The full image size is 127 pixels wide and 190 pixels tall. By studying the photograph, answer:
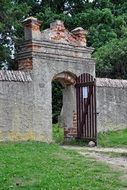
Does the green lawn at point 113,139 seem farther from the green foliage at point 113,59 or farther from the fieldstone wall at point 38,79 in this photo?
the green foliage at point 113,59

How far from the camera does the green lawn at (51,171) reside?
745cm

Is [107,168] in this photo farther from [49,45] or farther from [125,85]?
[125,85]

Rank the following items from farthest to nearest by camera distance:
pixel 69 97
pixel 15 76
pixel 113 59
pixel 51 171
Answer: pixel 113 59 < pixel 69 97 < pixel 15 76 < pixel 51 171

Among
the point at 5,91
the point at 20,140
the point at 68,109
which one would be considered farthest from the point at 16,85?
the point at 68,109

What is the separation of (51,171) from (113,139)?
7116mm

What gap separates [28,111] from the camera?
13977 millimetres

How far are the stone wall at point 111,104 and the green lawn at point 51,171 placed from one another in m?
5.66

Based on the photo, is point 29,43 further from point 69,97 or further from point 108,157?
point 108,157

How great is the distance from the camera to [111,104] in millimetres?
17875

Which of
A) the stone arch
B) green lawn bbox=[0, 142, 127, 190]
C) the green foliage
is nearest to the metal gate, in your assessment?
the stone arch

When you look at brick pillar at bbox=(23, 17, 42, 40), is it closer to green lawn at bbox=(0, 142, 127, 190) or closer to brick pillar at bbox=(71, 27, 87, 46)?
brick pillar at bbox=(71, 27, 87, 46)

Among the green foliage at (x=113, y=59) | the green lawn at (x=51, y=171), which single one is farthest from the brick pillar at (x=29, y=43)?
the green foliage at (x=113, y=59)

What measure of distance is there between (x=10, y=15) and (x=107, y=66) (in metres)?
6.21

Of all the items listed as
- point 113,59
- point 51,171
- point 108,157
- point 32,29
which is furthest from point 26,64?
point 113,59
